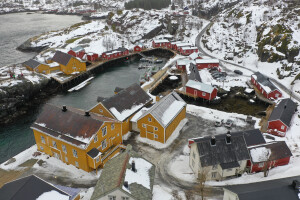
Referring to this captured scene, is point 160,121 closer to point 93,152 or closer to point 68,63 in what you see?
point 93,152

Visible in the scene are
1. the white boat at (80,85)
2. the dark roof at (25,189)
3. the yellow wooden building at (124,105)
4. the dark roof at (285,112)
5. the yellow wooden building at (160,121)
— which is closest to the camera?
the dark roof at (25,189)

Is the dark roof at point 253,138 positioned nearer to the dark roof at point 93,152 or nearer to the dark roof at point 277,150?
the dark roof at point 277,150

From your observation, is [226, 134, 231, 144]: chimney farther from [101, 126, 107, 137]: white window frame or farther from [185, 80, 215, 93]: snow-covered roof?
[185, 80, 215, 93]: snow-covered roof

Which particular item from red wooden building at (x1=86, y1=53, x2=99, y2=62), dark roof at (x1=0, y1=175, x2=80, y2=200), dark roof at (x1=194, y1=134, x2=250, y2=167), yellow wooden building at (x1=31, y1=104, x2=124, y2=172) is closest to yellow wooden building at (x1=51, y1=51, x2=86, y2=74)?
red wooden building at (x1=86, y1=53, x2=99, y2=62)

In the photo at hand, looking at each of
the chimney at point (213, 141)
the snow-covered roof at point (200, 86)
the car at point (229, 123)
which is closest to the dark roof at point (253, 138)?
the chimney at point (213, 141)

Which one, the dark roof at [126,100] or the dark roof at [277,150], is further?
the dark roof at [126,100]

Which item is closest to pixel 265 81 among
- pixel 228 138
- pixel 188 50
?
pixel 228 138

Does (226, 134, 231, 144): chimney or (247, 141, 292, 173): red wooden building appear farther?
(247, 141, 292, 173): red wooden building
